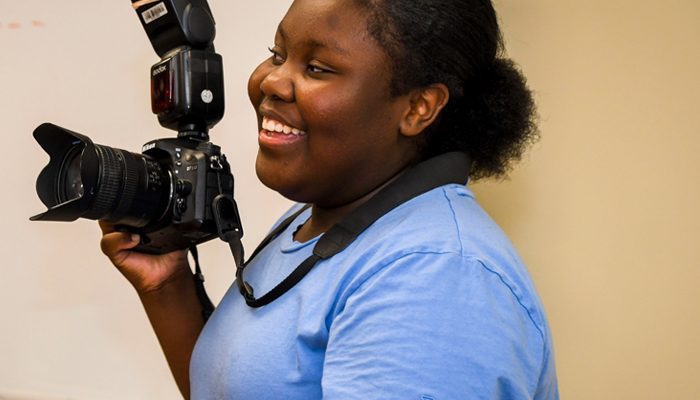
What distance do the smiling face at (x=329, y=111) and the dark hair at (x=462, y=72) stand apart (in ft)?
0.06

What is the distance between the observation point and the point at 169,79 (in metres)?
0.88

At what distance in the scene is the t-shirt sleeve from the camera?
51 cm

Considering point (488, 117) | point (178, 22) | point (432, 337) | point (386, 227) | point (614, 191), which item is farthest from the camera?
point (614, 191)

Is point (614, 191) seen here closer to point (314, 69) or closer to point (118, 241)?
point (314, 69)

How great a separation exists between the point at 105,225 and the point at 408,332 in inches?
21.1

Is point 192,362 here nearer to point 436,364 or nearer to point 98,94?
point 436,364

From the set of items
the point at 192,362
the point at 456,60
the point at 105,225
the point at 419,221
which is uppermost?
the point at 456,60

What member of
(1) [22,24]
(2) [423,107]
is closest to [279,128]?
(2) [423,107]

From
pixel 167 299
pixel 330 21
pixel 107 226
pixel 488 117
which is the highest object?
pixel 330 21

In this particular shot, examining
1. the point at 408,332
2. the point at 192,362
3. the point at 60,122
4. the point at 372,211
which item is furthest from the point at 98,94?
the point at 408,332

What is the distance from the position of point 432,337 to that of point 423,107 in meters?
0.26

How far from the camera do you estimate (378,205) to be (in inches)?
26.5

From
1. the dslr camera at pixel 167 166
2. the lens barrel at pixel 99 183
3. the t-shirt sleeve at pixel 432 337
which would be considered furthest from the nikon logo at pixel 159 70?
the t-shirt sleeve at pixel 432 337

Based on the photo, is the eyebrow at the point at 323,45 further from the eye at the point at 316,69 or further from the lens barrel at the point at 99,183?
the lens barrel at the point at 99,183
